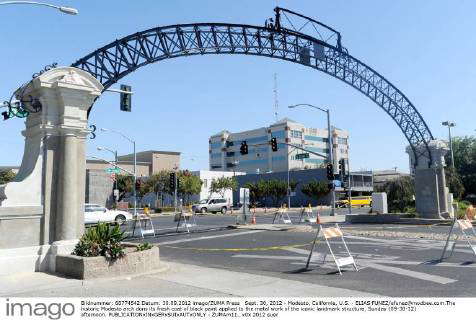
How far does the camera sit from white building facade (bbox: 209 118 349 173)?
117669 millimetres

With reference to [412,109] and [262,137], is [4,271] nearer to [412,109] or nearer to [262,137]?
[412,109]

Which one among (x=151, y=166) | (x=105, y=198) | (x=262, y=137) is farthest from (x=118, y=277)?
(x=262, y=137)

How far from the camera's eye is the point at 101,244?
1051cm

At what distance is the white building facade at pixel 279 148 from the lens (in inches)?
4633

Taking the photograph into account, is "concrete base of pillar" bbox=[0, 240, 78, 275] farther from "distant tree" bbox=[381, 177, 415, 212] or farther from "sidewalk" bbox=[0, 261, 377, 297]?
"distant tree" bbox=[381, 177, 415, 212]

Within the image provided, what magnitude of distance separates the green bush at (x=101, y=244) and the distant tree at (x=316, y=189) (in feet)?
202

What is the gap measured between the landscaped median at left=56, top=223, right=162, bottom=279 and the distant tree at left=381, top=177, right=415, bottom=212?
2679cm

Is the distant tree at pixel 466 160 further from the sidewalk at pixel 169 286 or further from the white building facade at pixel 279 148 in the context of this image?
the sidewalk at pixel 169 286

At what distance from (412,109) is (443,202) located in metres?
7.04

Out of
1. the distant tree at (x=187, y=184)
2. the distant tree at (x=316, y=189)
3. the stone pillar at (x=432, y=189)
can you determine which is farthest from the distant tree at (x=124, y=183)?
the stone pillar at (x=432, y=189)

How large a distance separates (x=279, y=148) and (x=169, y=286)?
112391mm

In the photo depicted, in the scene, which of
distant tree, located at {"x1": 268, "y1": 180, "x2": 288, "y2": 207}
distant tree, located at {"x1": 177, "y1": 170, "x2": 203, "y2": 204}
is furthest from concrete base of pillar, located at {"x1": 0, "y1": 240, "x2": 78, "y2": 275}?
distant tree, located at {"x1": 268, "y1": 180, "x2": 288, "y2": 207}

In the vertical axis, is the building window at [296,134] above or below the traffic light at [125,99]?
above

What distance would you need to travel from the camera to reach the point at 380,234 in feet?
65.7
